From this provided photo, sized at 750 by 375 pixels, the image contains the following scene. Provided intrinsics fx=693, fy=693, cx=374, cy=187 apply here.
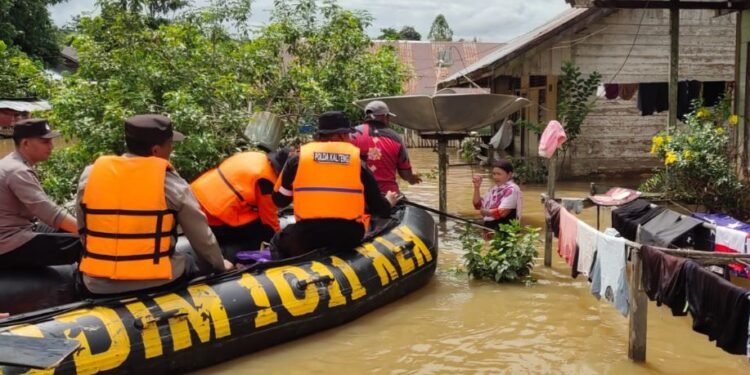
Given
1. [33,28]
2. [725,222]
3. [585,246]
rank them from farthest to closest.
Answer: [33,28] < [725,222] < [585,246]

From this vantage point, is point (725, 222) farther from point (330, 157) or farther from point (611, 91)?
point (611, 91)

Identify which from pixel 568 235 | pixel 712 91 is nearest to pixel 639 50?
pixel 712 91

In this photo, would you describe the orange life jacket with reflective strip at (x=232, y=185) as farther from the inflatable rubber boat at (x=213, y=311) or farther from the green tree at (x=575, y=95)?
the green tree at (x=575, y=95)

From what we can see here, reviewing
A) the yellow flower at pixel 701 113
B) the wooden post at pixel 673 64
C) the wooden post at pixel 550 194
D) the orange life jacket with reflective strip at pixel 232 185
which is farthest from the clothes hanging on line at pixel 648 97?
the orange life jacket with reflective strip at pixel 232 185

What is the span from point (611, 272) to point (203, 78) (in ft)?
18.5

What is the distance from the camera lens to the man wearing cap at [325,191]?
5566 mm

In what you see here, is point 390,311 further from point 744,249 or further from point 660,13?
point 660,13

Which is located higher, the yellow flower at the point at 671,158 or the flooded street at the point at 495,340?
the yellow flower at the point at 671,158

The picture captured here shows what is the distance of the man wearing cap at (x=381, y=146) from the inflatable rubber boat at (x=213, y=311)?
149cm

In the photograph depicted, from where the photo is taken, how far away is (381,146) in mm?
7641

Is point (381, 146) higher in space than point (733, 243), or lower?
higher

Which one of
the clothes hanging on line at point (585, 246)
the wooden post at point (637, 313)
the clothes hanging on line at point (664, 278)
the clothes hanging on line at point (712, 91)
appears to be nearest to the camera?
the clothes hanging on line at point (664, 278)

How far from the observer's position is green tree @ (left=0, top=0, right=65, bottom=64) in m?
28.8

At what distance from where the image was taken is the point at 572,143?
14562 millimetres
